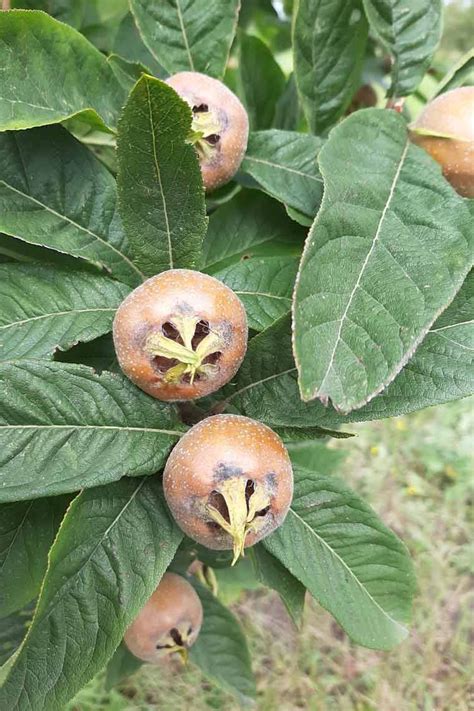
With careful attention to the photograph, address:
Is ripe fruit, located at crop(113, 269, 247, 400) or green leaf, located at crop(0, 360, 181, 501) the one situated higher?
ripe fruit, located at crop(113, 269, 247, 400)

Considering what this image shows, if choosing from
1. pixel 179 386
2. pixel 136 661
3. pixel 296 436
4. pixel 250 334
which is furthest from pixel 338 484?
pixel 136 661

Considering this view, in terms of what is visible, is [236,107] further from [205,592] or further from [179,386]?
[205,592]

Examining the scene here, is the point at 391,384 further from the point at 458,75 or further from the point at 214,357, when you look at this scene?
the point at 458,75

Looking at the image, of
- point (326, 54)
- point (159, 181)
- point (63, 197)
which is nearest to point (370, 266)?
point (159, 181)

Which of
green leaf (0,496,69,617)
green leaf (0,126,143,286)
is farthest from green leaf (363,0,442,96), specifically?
green leaf (0,496,69,617)

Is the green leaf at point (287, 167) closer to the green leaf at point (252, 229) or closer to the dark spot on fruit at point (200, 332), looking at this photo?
the green leaf at point (252, 229)

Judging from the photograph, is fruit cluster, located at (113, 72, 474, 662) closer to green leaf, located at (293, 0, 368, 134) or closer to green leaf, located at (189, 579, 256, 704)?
green leaf, located at (293, 0, 368, 134)

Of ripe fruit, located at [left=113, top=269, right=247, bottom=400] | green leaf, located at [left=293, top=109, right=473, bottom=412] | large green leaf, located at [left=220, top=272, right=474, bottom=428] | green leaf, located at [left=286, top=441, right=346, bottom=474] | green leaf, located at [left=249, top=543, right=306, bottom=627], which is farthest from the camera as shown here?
green leaf, located at [left=286, top=441, right=346, bottom=474]
